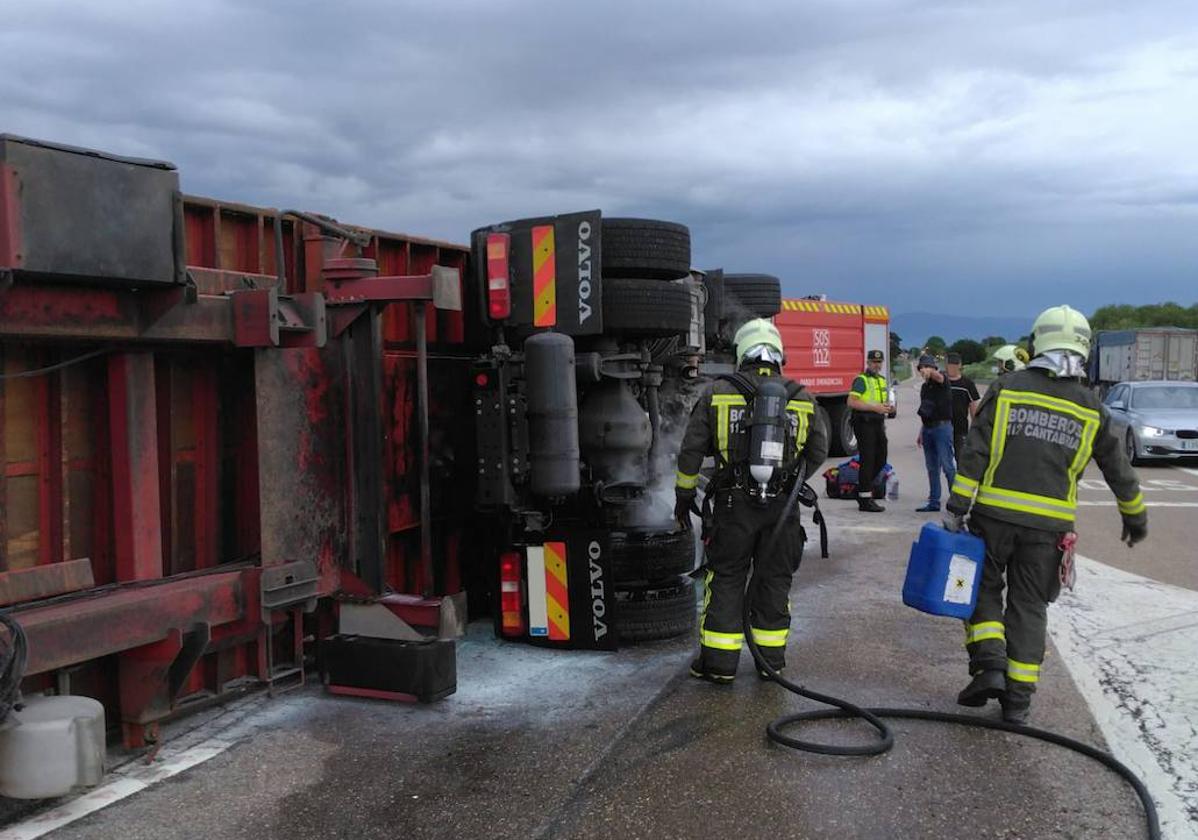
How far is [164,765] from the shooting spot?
409 cm

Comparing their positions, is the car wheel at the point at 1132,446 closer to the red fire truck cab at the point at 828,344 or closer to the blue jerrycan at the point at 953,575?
the red fire truck cab at the point at 828,344

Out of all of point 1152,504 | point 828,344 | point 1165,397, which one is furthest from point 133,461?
point 1165,397

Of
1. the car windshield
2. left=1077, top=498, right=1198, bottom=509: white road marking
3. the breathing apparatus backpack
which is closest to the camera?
the breathing apparatus backpack

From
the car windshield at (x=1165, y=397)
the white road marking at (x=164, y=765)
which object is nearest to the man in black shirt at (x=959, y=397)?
the car windshield at (x=1165, y=397)

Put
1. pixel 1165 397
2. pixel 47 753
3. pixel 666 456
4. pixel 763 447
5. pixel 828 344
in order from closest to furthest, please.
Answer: pixel 47 753 → pixel 763 447 → pixel 666 456 → pixel 1165 397 → pixel 828 344

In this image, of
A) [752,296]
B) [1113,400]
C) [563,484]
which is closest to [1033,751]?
[563,484]

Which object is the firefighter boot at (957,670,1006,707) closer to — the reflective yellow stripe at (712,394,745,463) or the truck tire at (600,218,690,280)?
the reflective yellow stripe at (712,394,745,463)

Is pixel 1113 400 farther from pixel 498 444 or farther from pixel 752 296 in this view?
pixel 498 444

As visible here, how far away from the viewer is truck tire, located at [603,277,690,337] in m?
5.78

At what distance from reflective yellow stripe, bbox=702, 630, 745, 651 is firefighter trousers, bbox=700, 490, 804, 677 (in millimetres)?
54

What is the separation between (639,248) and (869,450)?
6.29m

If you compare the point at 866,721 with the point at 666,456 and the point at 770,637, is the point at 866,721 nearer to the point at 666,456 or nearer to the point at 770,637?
the point at 770,637

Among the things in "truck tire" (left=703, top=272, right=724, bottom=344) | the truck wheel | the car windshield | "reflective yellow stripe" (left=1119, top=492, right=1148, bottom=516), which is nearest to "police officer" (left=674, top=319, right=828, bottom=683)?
"reflective yellow stripe" (left=1119, top=492, right=1148, bottom=516)

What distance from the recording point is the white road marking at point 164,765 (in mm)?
3559
